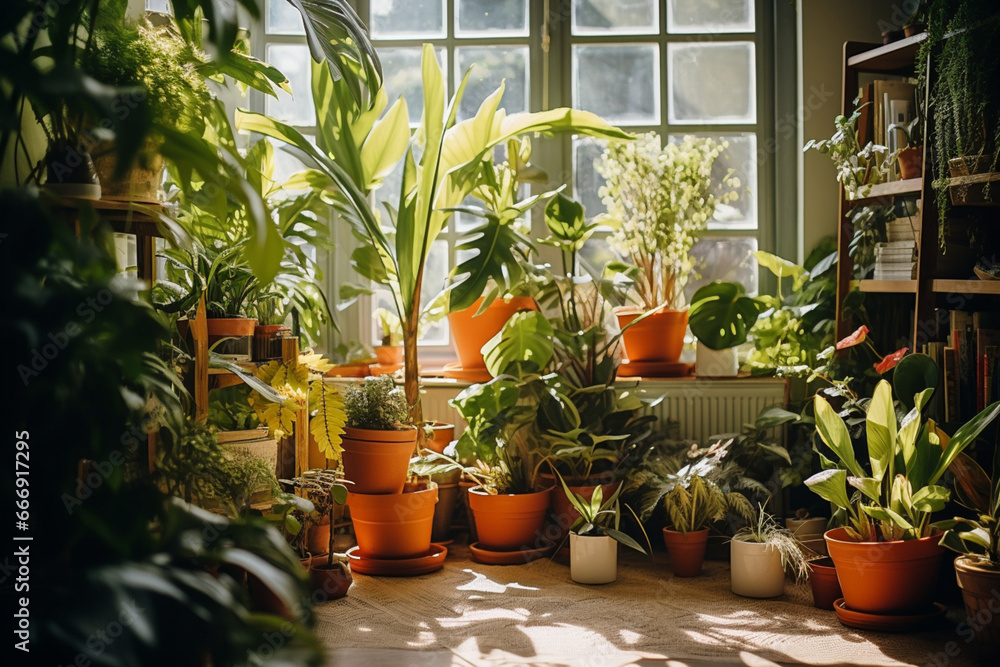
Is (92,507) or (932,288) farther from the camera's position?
(932,288)

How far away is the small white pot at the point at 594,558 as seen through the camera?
114 inches

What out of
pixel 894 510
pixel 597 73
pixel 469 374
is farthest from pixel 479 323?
pixel 894 510

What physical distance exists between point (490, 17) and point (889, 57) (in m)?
1.70

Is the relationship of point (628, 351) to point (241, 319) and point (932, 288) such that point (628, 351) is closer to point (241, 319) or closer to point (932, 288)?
point (932, 288)

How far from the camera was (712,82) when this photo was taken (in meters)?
3.84

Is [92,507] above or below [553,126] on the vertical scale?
below

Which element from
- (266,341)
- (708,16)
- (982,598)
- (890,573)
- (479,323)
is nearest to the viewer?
(982,598)

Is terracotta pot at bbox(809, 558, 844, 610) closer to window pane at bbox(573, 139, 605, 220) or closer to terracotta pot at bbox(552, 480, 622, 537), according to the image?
terracotta pot at bbox(552, 480, 622, 537)

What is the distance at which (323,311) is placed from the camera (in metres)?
3.05

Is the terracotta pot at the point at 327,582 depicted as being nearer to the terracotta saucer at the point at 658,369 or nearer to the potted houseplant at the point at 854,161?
the terracotta saucer at the point at 658,369

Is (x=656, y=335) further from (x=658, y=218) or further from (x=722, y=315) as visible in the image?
(x=658, y=218)

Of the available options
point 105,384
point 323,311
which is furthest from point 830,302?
point 105,384

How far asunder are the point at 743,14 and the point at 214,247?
257cm

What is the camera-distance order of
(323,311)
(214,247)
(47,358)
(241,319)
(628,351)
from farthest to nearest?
(628,351) → (323,311) → (214,247) → (241,319) → (47,358)
